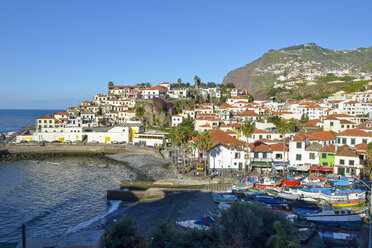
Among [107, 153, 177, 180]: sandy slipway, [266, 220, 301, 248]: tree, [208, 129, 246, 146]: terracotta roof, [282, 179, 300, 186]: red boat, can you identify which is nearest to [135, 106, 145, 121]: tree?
[107, 153, 177, 180]: sandy slipway

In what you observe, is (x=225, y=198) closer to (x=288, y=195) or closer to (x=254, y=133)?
(x=288, y=195)

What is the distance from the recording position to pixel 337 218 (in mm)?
25641

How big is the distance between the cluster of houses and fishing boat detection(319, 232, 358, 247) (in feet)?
69.1

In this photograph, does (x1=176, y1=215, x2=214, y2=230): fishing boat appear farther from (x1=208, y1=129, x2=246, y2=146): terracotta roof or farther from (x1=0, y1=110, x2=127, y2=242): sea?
(x1=208, y1=129, x2=246, y2=146): terracotta roof

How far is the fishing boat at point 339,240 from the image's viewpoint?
68.5ft

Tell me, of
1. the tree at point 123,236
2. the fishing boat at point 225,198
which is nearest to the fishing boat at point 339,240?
the fishing boat at point 225,198

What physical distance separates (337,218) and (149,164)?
129 feet

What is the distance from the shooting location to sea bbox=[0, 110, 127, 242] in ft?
95.0

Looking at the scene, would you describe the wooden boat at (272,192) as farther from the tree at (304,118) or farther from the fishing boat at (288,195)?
the tree at (304,118)

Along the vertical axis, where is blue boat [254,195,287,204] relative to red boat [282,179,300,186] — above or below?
below

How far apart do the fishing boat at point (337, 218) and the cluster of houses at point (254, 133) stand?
17.1 m

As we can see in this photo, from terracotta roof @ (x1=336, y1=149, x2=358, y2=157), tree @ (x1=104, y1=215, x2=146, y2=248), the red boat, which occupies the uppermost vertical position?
terracotta roof @ (x1=336, y1=149, x2=358, y2=157)

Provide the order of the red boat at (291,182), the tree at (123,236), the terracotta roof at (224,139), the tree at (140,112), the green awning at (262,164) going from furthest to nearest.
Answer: the tree at (140,112) < the terracotta roof at (224,139) < the green awning at (262,164) < the red boat at (291,182) < the tree at (123,236)

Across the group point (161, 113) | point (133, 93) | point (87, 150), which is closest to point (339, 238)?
point (87, 150)
